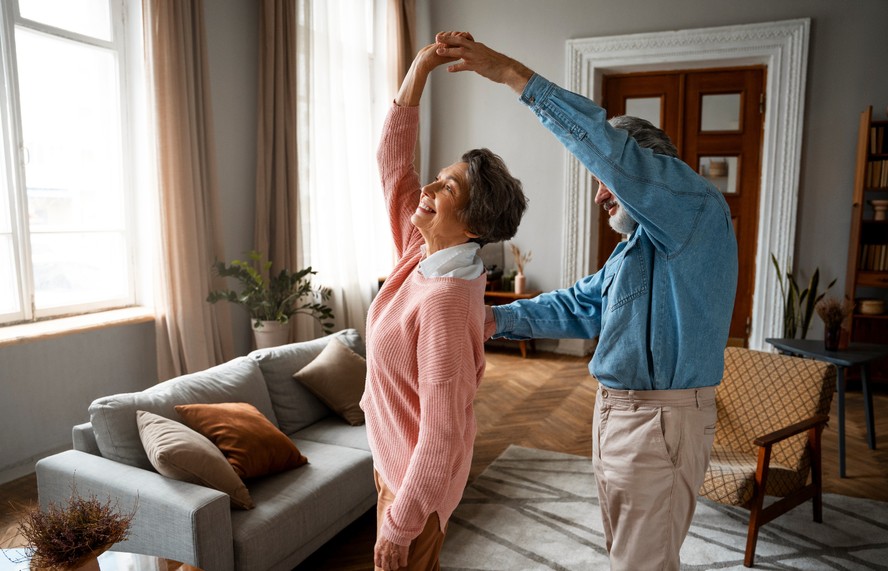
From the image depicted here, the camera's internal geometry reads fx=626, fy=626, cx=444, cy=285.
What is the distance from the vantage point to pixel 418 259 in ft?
4.28

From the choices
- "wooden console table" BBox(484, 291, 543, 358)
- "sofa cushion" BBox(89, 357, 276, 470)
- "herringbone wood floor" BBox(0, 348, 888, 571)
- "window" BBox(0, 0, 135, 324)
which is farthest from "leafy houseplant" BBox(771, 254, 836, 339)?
"window" BBox(0, 0, 135, 324)

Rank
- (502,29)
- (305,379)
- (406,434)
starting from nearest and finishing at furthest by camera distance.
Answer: (406,434) < (305,379) < (502,29)

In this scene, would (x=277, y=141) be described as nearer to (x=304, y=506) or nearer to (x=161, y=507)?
(x=304, y=506)

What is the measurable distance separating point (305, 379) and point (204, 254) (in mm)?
1507

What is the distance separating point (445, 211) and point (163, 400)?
5.45 ft

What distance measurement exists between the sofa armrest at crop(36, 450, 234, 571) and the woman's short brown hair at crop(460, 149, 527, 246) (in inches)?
51.0

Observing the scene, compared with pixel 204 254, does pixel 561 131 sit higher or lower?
higher

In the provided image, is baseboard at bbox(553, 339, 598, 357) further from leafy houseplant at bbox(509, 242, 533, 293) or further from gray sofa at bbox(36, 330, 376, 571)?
gray sofa at bbox(36, 330, 376, 571)

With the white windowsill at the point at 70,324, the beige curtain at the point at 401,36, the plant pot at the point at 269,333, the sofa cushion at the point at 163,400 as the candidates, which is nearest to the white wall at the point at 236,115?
the plant pot at the point at 269,333

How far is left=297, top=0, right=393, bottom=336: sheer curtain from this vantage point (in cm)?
508

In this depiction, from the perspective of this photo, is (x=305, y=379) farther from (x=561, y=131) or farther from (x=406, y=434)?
(x=561, y=131)

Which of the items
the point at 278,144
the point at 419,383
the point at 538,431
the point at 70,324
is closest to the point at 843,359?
the point at 538,431

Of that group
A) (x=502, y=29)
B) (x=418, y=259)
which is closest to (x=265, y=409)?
(x=418, y=259)

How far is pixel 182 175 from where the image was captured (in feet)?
12.6
